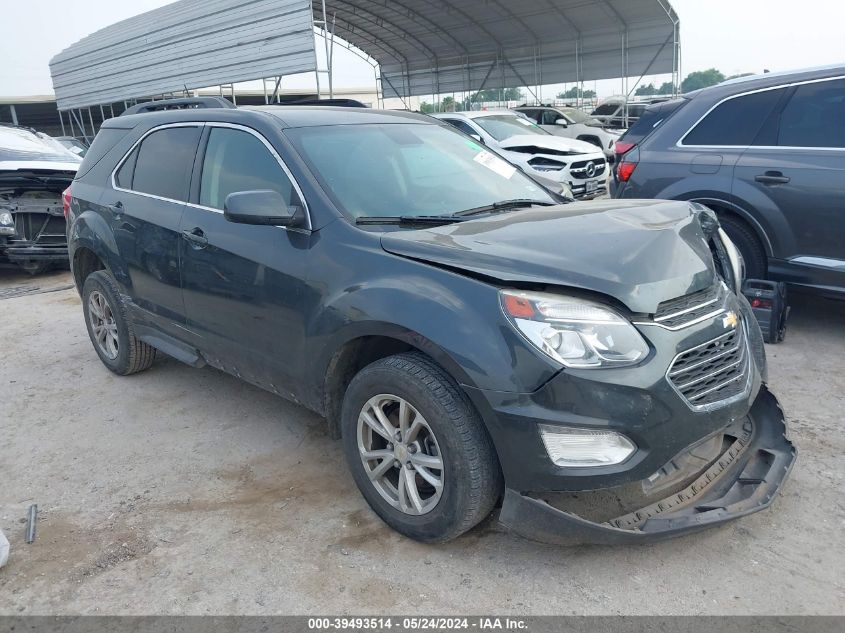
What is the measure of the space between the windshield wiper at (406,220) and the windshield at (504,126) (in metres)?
9.81

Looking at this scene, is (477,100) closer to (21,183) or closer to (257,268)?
(21,183)

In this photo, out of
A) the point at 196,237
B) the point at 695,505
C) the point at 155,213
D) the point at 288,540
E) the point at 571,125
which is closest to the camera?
the point at 695,505

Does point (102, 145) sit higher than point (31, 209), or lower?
higher

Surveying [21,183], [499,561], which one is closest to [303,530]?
[499,561]

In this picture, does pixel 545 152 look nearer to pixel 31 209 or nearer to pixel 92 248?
pixel 31 209

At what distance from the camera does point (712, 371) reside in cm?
256

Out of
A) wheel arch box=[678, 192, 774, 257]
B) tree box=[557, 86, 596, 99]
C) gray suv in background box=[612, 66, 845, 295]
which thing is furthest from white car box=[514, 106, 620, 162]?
wheel arch box=[678, 192, 774, 257]

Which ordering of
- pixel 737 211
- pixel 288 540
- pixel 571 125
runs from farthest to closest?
pixel 571 125, pixel 737 211, pixel 288 540

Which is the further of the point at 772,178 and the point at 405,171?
the point at 772,178

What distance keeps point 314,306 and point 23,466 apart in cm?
203

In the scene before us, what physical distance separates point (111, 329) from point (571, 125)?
15357 millimetres

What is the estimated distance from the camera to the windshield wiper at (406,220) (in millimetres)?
3076

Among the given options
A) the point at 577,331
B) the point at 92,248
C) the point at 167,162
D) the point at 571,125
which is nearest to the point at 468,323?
the point at 577,331

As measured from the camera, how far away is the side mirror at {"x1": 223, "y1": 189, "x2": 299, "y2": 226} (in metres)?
3.02
